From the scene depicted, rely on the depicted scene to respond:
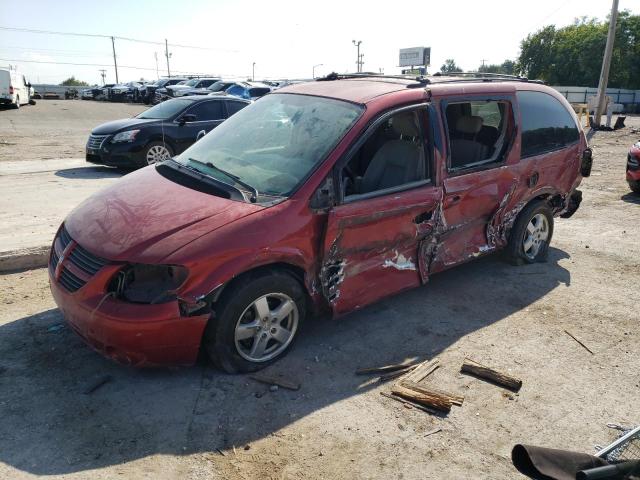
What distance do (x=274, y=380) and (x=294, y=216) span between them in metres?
1.12

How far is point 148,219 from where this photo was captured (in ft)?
11.7

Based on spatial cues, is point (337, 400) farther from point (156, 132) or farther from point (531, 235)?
→ point (156, 132)

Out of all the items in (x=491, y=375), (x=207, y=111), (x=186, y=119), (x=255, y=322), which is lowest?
(x=491, y=375)

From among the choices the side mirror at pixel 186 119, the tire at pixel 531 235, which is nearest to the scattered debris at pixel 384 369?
the tire at pixel 531 235

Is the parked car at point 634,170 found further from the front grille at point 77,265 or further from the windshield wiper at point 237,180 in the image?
the front grille at point 77,265

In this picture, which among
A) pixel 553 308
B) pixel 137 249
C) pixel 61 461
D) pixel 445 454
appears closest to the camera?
pixel 61 461

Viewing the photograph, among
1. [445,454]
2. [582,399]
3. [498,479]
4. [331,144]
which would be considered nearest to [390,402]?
[445,454]

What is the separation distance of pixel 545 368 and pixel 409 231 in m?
1.45

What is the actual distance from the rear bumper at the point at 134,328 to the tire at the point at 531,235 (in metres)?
3.68

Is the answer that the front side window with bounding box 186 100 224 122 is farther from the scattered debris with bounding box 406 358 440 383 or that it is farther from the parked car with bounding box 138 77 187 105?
the parked car with bounding box 138 77 187 105

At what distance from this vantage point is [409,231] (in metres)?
4.35

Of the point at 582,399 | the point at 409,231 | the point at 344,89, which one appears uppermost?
the point at 344,89

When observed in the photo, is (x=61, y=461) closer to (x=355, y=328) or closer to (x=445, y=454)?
(x=445, y=454)

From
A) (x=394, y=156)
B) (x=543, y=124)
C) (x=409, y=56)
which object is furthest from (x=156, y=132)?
(x=409, y=56)
